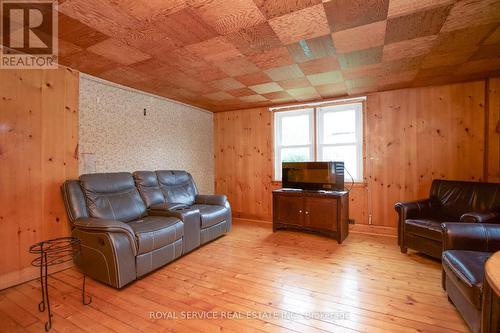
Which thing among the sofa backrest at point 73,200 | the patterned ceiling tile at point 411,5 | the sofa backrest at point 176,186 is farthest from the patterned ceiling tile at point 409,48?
the sofa backrest at point 73,200

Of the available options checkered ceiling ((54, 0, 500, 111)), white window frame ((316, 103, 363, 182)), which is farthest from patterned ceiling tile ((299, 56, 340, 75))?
white window frame ((316, 103, 363, 182))

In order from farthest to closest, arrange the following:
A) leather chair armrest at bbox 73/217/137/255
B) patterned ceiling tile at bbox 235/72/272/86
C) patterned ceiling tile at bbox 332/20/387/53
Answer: patterned ceiling tile at bbox 235/72/272/86 < leather chair armrest at bbox 73/217/137/255 < patterned ceiling tile at bbox 332/20/387/53

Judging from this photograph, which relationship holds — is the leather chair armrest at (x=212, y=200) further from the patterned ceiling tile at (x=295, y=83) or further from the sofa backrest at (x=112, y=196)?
the patterned ceiling tile at (x=295, y=83)

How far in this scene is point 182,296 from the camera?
6.61 feet

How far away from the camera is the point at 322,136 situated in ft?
13.7

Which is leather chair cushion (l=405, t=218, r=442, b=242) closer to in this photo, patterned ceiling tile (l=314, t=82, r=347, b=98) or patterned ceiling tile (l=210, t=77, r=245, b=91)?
patterned ceiling tile (l=314, t=82, r=347, b=98)

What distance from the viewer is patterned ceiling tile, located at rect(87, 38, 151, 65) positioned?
2.20m

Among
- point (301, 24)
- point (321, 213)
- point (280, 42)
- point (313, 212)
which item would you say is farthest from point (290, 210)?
point (301, 24)

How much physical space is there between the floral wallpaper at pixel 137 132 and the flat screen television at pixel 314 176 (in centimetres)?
186

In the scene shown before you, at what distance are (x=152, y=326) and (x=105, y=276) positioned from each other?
2.63 feet

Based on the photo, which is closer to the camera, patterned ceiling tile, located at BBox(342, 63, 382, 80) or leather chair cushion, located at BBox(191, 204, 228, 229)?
patterned ceiling tile, located at BBox(342, 63, 382, 80)

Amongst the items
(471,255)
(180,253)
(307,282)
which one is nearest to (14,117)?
(180,253)

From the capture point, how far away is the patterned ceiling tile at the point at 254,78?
3.02 m

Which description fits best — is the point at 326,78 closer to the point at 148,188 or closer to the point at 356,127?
the point at 356,127
